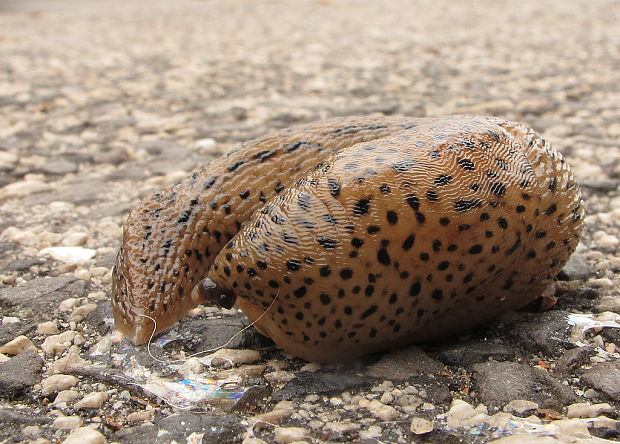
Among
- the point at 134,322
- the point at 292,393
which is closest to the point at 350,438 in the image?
the point at 292,393

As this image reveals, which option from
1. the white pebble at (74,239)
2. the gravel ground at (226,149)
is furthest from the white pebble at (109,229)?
the white pebble at (74,239)

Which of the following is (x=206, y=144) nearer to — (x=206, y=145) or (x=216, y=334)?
(x=206, y=145)

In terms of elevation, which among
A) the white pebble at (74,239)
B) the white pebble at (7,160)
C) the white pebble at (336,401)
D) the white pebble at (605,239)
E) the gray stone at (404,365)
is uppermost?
the white pebble at (7,160)

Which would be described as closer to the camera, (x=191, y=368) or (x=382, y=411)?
(x=382, y=411)

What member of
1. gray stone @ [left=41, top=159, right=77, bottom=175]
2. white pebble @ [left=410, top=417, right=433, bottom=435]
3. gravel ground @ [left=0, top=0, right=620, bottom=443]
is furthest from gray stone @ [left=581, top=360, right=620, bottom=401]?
gray stone @ [left=41, top=159, right=77, bottom=175]

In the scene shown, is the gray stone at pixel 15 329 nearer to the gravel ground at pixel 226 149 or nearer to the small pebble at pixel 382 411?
the gravel ground at pixel 226 149

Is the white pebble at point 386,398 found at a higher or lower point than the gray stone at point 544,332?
lower

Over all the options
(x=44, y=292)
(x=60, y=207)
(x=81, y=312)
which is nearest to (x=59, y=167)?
(x=60, y=207)
